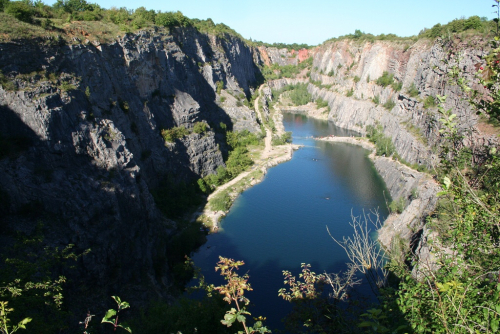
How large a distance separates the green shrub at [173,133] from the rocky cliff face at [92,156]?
779 mm

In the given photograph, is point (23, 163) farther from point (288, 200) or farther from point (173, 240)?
point (288, 200)

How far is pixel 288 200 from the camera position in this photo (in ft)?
119

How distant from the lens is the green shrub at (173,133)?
1420 inches

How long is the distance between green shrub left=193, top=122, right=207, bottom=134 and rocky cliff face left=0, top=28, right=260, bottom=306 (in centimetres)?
591

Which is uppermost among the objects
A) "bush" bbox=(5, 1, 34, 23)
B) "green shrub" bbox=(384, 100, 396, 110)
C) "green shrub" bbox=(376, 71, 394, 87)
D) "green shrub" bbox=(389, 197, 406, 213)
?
"bush" bbox=(5, 1, 34, 23)

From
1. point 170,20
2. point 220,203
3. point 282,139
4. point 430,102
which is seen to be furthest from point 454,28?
point 170,20

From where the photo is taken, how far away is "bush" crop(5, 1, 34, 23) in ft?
77.5

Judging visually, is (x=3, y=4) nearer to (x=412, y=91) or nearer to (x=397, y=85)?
(x=412, y=91)

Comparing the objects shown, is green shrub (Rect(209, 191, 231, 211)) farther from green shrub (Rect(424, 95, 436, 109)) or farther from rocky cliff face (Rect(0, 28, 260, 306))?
green shrub (Rect(424, 95, 436, 109))

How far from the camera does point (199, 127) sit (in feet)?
135

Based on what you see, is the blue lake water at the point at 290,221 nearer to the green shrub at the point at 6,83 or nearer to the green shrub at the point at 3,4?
the green shrub at the point at 6,83

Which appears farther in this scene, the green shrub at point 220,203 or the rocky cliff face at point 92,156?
the green shrub at point 220,203

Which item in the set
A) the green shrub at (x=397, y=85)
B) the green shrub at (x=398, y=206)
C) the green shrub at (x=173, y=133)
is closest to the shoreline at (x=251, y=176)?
the green shrub at (x=173, y=133)

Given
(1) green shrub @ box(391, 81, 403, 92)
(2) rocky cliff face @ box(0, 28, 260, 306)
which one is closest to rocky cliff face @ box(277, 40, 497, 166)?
(1) green shrub @ box(391, 81, 403, 92)
